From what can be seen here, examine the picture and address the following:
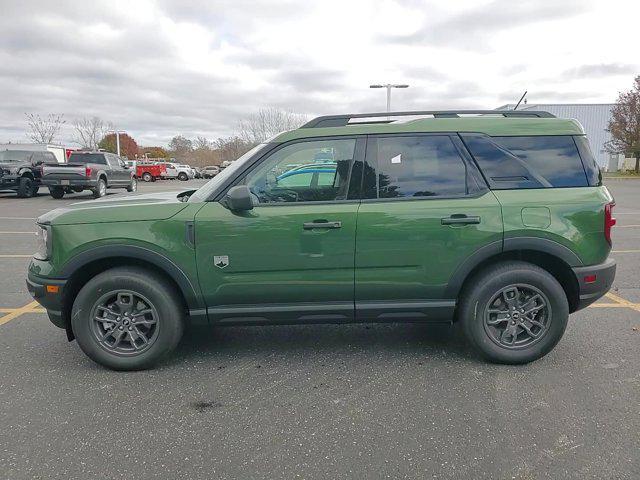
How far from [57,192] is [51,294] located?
16.1 metres

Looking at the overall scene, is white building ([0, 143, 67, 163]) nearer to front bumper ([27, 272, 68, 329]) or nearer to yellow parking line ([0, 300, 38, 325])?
yellow parking line ([0, 300, 38, 325])

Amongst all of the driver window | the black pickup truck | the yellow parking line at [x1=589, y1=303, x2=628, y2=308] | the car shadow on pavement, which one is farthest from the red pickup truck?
the yellow parking line at [x1=589, y1=303, x2=628, y2=308]

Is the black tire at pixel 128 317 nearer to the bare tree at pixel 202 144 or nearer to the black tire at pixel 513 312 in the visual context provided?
the black tire at pixel 513 312

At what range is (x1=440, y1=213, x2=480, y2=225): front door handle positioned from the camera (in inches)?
125

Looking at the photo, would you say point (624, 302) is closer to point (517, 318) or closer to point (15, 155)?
point (517, 318)

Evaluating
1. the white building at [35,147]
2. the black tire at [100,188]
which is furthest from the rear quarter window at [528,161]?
the white building at [35,147]

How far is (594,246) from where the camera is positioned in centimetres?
330

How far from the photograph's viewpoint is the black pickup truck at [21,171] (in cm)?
1642

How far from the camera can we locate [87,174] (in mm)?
15766

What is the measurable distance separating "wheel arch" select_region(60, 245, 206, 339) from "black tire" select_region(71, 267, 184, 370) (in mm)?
62

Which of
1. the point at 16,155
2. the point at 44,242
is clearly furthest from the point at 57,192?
the point at 44,242

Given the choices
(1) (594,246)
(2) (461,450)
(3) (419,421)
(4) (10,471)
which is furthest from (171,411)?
(1) (594,246)

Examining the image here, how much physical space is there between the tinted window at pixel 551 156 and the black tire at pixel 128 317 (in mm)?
2863

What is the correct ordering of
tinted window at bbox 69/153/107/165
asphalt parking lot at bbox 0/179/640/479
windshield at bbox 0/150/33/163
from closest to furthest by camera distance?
1. asphalt parking lot at bbox 0/179/640/479
2. tinted window at bbox 69/153/107/165
3. windshield at bbox 0/150/33/163
